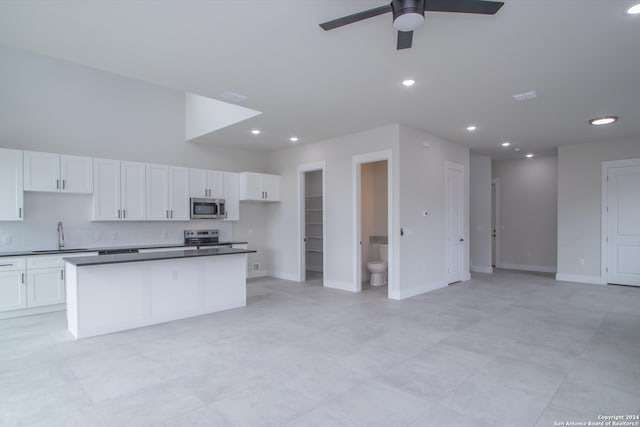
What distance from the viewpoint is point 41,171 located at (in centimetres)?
491

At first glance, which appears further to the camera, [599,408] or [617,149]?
[617,149]

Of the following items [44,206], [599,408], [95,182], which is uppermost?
[95,182]

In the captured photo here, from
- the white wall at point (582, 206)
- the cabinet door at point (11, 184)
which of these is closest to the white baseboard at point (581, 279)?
the white wall at point (582, 206)

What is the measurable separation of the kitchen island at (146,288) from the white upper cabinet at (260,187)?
2288 millimetres

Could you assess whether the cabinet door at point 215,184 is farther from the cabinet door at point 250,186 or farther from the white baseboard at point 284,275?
the white baseboard at point 284,275

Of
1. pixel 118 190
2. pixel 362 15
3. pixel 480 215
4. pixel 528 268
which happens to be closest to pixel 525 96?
pixel 362 15

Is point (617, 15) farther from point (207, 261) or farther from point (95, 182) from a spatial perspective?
point (95, 182)

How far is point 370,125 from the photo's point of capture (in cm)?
550

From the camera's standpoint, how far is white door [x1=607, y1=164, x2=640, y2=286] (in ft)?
20.6

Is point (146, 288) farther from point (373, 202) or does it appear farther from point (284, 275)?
point (373, 202)

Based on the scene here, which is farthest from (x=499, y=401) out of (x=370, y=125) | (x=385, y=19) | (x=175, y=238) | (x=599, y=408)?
(x=175, y=238)

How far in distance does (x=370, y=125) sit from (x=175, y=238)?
416cm

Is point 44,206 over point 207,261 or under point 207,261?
over

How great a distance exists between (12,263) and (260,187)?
4035mm
